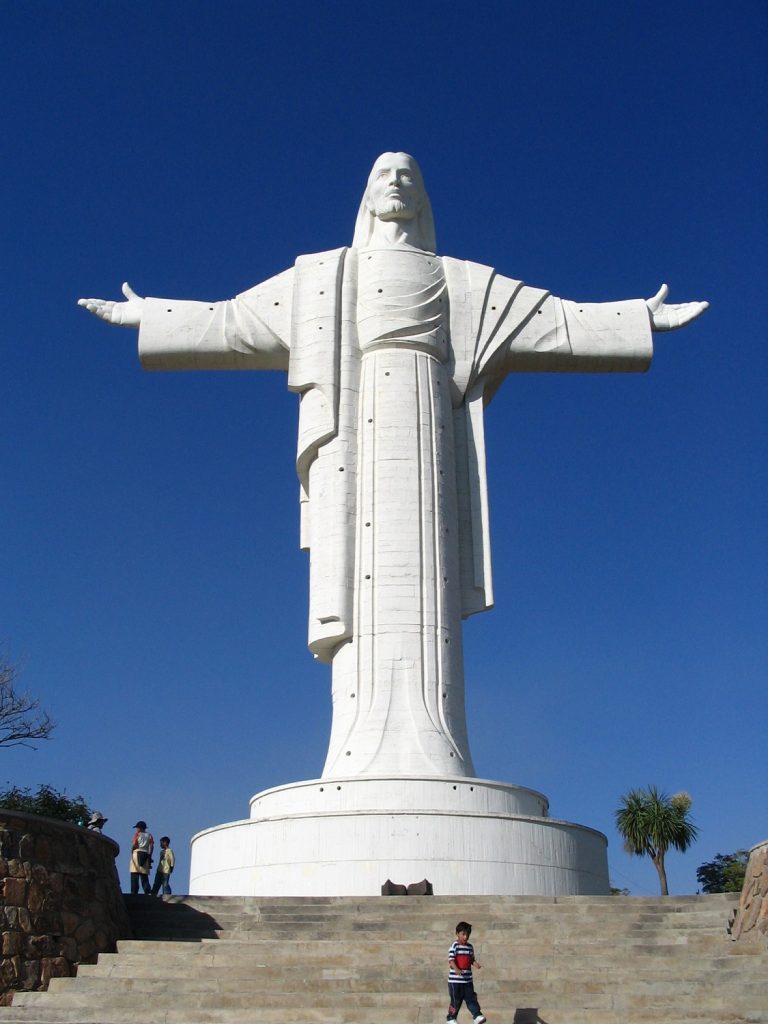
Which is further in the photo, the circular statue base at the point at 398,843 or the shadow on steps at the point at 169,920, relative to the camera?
the circular statue base at the point at 398,843

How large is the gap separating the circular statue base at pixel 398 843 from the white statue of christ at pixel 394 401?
1.73 feet

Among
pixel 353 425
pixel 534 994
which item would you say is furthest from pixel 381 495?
pixel 534 994

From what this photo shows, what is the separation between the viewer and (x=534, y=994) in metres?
9.29

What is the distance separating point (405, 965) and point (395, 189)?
13886 mm

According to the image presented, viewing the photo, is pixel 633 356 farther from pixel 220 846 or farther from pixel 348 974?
pixel 348 974

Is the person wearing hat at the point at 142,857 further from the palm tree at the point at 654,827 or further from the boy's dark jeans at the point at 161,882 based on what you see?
the palm tree at the point at 654,827

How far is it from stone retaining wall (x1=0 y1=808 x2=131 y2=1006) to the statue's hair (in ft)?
41.0

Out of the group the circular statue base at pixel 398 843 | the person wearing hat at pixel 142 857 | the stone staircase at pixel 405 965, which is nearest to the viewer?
the stone staircase at pixel 405 965

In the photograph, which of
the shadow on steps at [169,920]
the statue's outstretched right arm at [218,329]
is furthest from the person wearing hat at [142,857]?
the statue's outstretched right arm at [218,329]

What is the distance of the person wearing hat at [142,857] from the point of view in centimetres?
1381

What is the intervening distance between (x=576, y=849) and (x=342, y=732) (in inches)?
143

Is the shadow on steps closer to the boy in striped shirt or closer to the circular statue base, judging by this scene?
the boy in striped shirt

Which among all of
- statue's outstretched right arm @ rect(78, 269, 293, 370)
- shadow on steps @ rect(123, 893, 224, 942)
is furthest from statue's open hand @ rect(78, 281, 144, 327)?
shadow on steps @ rect(123, 893, 224, 942)

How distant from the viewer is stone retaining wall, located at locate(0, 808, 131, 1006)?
9734 mm
